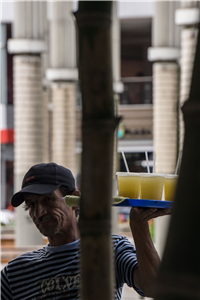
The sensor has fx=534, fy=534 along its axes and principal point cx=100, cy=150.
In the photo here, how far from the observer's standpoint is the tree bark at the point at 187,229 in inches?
35.0

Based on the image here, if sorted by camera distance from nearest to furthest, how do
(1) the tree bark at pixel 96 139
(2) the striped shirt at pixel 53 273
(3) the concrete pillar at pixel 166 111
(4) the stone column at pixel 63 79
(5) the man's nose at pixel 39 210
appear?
(1) the tree bark at pixel 96 139, (2) the striped shirt at pixel 53 273, (5) the man's nose at pixel 39 210, (3) the concrete pillar at pixel 166 111, (4) the stone column at pixel 63 79

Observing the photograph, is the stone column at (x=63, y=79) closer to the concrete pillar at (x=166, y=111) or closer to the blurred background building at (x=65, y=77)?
the blurred background building at (x=65, y=77)

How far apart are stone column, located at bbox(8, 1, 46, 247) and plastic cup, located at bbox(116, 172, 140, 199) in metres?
11.4

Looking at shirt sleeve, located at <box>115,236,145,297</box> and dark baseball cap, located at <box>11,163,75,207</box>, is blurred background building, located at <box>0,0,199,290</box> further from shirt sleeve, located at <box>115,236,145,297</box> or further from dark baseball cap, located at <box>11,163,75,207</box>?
shirt sleeve, located at <box>115,236,145,297</box>

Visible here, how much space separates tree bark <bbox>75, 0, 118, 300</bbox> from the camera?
1.13 meters

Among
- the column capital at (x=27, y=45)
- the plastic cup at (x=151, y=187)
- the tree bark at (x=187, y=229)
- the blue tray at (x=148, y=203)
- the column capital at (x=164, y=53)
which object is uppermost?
the column capital at (x=27, y=45)

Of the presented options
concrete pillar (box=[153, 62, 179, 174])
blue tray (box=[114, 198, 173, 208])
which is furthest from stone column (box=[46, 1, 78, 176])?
blue tray (box=[114, 198, 173, 208])

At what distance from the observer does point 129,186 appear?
2006 mm

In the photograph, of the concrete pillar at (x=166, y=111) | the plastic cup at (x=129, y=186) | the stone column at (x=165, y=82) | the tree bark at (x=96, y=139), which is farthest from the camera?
the concrete pillar at (x=166, y=111)

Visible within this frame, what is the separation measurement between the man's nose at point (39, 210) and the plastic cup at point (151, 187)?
0.48 m

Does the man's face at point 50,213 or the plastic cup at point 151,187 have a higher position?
the plastic cup at point 151,187

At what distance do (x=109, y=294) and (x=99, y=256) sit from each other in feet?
0.28

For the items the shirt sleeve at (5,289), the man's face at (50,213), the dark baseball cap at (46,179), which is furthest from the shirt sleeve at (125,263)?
the shirt sleeve at (5,289)

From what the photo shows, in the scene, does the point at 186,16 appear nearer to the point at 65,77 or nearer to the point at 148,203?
the point at 65,77
